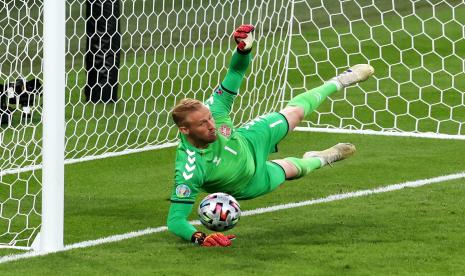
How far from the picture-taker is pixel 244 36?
723 centimetres

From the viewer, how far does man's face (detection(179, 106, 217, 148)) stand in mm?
6945

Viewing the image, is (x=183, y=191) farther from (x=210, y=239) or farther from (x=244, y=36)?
(x=244, y=36)

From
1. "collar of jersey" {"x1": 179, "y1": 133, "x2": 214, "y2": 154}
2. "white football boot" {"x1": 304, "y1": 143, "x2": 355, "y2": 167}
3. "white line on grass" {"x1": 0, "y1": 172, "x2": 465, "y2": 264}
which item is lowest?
"white line on grass" {"x1": 0, "y1": 172, "x2": 465, "y2": 264}

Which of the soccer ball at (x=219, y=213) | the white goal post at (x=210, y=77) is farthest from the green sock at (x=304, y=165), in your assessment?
the white goal post at (x=210, y=77)

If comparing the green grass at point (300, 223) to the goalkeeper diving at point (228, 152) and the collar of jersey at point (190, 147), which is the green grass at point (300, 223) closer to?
the goalkeeper diving at point (228, 152)

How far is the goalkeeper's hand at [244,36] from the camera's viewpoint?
283 inches

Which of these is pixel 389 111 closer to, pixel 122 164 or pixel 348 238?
pixel 122 164

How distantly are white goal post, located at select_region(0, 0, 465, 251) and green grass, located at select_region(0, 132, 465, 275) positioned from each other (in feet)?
1.86

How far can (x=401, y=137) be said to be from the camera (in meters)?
10.9

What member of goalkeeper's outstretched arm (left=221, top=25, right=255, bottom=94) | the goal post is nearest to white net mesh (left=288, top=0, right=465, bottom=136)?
goalkeeper's outstretched arm (left=221, top=25, right=255, bottom=94)

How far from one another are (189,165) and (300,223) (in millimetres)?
986

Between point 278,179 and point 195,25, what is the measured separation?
4790mm

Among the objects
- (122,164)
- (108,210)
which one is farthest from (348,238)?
(122,164)

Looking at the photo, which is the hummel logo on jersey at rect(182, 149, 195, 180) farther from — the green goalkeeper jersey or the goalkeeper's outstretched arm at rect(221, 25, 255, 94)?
the goalkeeper's outstretched arm at rect(221, 25, 255, 94)
